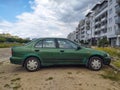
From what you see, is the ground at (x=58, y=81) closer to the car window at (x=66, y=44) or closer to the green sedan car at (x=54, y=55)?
the green sedan car at (x=54, y=55)

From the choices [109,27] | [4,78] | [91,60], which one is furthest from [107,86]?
[109,27]

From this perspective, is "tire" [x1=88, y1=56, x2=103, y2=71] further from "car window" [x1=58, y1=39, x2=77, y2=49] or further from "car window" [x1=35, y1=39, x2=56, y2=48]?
"car window" [x1=35, y1=39, x2=56, y2=48]

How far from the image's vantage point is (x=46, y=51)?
26.2 ft

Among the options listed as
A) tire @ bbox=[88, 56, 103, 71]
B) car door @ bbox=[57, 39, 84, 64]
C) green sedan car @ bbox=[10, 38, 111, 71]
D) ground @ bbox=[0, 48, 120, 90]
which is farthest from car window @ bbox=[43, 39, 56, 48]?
tire @ bbox=[88, 56, 103, 71]

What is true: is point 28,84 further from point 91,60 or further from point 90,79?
point 91,60

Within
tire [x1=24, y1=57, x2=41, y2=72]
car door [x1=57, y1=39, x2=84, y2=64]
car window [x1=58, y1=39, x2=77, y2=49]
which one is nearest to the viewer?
tire [x1=24, y1=57, x2=41, y2=72]

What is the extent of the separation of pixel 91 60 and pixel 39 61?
7.61 feet

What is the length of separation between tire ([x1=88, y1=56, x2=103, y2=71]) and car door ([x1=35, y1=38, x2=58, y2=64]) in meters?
1.64

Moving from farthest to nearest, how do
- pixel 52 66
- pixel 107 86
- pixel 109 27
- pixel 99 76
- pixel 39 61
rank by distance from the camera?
pixel 109 27 < pixel 52 66 < pixel 39 61 < pixel 99 76 < pixel 107 86

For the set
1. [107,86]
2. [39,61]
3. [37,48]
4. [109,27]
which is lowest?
[107,86]

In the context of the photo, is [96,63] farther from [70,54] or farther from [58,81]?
[58,81]

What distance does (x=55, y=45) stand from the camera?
8.20 metres

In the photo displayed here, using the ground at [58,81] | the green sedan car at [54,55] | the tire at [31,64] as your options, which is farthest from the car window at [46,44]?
the ground at [58,81]

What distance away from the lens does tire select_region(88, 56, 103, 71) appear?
8102 mm
